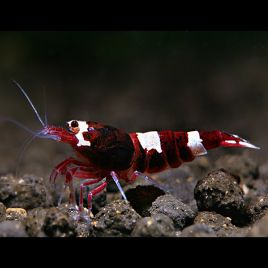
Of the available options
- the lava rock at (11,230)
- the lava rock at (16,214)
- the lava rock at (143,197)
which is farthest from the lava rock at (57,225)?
the lava rock at (143,197)

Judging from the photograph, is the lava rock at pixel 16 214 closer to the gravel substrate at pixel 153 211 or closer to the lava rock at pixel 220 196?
the gravel substrate at pixel 153 211

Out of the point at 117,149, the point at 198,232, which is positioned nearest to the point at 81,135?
the point at 117,149

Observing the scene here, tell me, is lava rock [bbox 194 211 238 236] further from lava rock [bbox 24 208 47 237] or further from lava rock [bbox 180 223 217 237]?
lava rock [bbox 24 208 47 237]

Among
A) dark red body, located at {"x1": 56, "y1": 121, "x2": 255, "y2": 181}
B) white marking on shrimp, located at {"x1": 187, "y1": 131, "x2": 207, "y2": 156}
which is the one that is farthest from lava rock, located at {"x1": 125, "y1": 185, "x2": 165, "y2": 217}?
white marking on shrimp, located at {"x1": 187, "y1": 131, "x2": 207, "y2": 156}

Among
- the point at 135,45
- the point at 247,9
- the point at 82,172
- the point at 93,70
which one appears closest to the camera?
the point at 247,9
